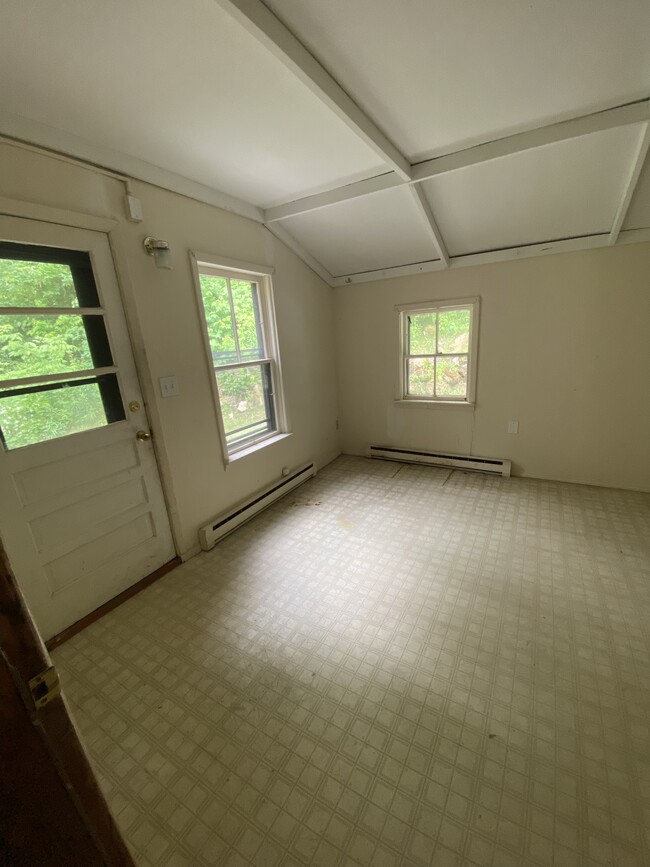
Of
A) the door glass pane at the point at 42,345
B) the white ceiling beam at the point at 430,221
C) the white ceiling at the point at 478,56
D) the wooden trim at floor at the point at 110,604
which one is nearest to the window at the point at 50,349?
the door glass pane at the point at 42,345

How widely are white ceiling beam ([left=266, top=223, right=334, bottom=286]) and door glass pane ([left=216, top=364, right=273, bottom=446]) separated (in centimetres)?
105

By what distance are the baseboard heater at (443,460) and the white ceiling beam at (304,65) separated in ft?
8.24

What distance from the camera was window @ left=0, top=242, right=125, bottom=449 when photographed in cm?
145

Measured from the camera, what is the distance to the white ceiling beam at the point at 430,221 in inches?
85.3

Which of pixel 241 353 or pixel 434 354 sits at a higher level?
pixel 241 353

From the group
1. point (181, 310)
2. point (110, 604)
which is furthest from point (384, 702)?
point (181, 310)

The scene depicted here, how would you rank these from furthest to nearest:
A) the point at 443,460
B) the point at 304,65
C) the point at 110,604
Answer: the point at 443,460, the point at 110,604, the point at 304,65

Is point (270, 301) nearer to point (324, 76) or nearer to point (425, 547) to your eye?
point (324, 76)

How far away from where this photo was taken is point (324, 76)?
4.38 feet

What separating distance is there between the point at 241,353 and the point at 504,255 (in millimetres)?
2263

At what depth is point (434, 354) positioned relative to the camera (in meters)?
3.32

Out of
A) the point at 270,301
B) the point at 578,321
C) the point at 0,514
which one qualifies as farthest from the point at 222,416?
the point at 578,321

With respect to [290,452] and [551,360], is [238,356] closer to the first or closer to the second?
[290,452]

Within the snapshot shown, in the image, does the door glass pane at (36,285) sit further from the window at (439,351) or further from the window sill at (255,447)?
the window at (439,351)
